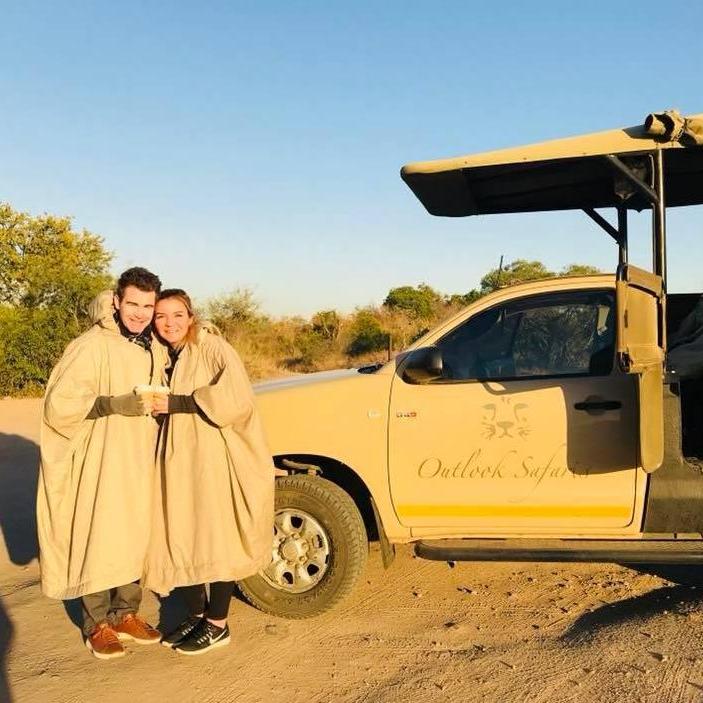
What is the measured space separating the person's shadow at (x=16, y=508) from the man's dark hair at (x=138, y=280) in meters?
2.07

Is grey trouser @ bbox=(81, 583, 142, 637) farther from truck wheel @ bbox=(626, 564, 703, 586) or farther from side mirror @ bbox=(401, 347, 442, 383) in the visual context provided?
truck wheel @ bbox=(626, 564, 703, 586)

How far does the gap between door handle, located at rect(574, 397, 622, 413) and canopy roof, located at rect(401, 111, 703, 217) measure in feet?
4.01

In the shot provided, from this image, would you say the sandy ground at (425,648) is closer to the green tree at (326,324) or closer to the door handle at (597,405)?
the door handle at (597,405)

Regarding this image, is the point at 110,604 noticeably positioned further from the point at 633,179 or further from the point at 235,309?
the point at 235,309

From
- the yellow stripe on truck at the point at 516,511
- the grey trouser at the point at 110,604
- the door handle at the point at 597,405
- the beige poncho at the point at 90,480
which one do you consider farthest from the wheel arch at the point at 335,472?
the door handle at the point at 597,405

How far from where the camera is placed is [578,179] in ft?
17.6

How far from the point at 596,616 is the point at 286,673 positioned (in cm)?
182

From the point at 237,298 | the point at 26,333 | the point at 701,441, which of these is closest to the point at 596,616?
the point at 701,441

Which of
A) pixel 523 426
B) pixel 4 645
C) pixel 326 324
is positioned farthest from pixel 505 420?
pixel 326 324

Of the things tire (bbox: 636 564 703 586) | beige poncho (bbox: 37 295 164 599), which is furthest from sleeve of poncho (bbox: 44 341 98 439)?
tire (bbox: 636 564 703 586)

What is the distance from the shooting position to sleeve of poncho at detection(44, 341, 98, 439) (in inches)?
147

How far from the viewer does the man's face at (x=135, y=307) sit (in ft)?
13.0

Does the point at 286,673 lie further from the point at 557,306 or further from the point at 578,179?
the point at 578,179

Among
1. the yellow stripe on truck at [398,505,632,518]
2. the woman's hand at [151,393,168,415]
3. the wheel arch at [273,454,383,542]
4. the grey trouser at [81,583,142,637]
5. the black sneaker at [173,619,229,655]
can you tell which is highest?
the woman's hand at [151,393,168,415]
